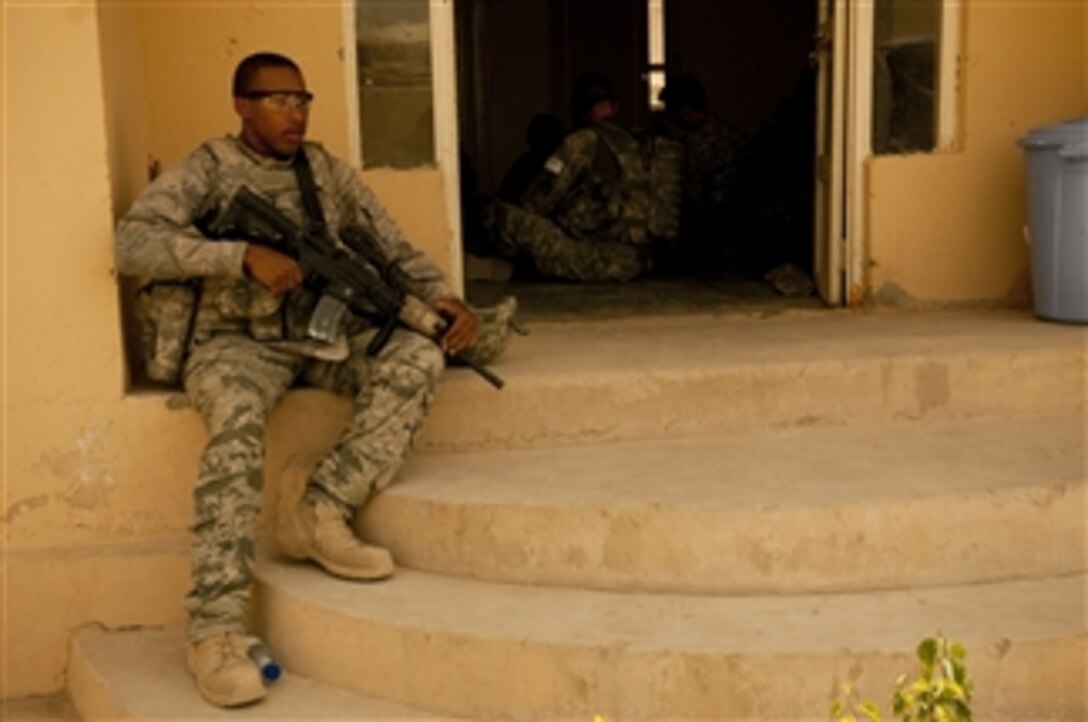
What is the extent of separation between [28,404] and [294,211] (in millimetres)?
1017

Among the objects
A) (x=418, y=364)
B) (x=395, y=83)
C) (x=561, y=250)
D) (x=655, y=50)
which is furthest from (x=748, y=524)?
(x=655, y=50)

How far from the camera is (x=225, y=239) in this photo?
4543mm

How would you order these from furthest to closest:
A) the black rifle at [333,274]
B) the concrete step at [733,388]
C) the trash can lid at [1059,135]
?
the trash can lid at [1059,135]
the concrete step at [733,388]
the black rifle at [333,274]

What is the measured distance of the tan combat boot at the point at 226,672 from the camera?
4.01m

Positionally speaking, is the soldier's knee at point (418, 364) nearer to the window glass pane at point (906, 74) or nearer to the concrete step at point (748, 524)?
the concrete step at point (748, 524)

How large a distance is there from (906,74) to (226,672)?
3736mm

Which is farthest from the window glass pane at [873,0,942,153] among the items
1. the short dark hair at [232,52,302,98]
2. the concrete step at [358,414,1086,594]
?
the short dark hair at [232,52,302,98]

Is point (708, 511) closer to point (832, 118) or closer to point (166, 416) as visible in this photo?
point (166, 416)

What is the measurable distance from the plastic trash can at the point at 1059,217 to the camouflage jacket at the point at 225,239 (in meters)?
2.36

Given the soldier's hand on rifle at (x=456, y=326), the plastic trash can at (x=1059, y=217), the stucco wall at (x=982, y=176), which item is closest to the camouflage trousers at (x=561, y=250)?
the stucco wall at (x=982, y=176)

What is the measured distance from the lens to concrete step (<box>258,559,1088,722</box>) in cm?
381

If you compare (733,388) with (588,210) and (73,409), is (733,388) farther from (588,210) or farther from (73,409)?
(588,210)

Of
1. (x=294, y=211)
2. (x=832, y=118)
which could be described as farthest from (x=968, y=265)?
(x=294, y=211)

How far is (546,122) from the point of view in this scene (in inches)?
368
